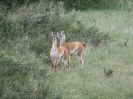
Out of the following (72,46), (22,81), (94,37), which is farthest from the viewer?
(94,37)

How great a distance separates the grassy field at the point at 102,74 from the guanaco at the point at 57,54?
264 mm

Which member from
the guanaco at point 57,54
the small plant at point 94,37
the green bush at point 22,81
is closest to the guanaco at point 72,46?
the guanaco at point 57,54

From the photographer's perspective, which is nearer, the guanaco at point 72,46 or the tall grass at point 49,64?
the tall grass at point 49,64

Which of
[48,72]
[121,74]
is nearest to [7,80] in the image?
[48,72]

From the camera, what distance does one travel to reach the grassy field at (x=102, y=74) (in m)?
9.57

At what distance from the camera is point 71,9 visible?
964 inches

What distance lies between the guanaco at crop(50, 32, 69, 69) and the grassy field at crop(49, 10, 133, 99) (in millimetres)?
264

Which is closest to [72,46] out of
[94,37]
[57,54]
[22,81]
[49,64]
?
[49,64]

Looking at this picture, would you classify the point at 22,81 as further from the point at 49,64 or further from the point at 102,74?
the point at 102,74

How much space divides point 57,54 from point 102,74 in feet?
4.83

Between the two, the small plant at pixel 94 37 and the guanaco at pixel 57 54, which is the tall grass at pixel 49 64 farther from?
the guanaco at pixel 57 54

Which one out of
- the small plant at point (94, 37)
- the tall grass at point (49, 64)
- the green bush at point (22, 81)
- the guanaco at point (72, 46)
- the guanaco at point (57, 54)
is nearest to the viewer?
the green bush at point (22, 81)

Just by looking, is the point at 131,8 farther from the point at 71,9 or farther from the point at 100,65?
the point at 100,65

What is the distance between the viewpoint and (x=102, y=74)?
37.4ft
